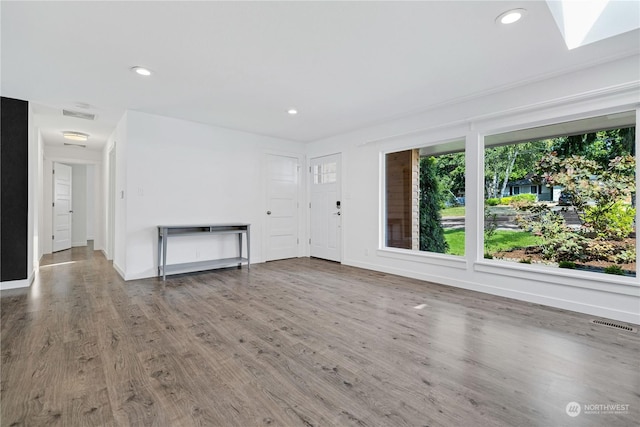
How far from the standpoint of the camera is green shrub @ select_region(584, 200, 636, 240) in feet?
9.06

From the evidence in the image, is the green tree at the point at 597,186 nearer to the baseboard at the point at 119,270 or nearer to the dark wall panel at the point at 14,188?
the baseboard at the point at 119,270

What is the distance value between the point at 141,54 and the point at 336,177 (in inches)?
142

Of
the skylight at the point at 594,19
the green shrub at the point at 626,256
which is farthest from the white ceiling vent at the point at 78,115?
the green shrub at the point at 626,256

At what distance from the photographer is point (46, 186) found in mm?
6246

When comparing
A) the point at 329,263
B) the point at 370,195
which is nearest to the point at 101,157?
the point at 329,263

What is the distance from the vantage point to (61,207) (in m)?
6.83

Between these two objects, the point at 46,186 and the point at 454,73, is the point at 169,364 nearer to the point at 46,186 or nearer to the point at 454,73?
the point at 454,73

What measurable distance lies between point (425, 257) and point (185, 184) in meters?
3.83

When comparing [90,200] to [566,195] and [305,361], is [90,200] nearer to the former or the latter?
[305,361]

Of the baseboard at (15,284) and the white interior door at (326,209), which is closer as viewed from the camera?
the baseboard at (15,284)

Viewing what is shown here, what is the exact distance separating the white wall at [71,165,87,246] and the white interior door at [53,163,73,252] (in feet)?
1.84

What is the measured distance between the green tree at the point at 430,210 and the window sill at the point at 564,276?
0.70 meters

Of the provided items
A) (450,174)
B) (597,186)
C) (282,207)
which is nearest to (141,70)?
(282,207)

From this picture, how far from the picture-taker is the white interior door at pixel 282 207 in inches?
222
